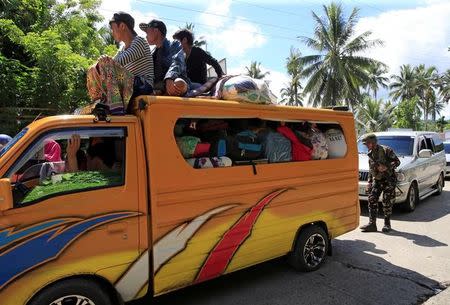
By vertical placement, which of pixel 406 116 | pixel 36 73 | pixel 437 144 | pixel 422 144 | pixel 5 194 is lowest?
pixel 437 144

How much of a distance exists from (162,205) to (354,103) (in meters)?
33.3

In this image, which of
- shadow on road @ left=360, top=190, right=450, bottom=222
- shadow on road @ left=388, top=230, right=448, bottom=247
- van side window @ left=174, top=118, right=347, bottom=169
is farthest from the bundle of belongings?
shadow on road @ left=360, top=190, right=450, bottom=222

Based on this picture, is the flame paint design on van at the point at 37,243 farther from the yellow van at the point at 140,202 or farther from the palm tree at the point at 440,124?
the palm tree at the point at 440,124

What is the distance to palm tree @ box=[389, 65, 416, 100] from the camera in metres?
62.4

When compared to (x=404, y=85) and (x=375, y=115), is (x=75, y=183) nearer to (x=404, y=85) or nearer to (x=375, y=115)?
(x=375, y=115)

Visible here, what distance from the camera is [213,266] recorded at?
4.26 meters

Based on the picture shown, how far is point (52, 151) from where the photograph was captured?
3770 millimetres

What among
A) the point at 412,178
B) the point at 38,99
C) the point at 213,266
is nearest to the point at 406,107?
the point at 412,178

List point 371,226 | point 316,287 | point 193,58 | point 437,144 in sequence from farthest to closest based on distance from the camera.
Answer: point 437,144 < point 371,226 < point 193,58 < point 316,287

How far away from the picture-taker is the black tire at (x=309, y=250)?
5.33m

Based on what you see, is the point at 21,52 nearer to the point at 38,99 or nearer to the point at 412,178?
the point at 38,99

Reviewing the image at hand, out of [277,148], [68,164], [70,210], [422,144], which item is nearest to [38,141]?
[68,164]

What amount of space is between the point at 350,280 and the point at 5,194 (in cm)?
408

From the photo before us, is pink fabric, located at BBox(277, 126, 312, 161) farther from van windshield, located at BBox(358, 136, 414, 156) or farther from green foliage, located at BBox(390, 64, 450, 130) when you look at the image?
green foliage, located at BBox(390, 64, 450, 130)
